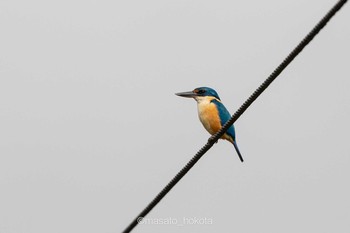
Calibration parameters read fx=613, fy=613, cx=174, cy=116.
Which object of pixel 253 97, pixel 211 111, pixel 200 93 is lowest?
pixel 253 97

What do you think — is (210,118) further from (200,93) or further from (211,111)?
(200,93)

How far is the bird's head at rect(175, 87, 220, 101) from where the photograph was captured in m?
8.71

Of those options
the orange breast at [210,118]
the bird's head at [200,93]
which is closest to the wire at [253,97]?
the orange breast at [210,118]

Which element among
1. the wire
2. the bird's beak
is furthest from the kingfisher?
the wire

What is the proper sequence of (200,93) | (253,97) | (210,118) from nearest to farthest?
(253,97) < (210,118) < (200,93)

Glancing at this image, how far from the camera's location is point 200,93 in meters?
8.76

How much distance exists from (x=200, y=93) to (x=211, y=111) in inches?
22.5

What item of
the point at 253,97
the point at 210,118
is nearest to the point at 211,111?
the point at 210,118

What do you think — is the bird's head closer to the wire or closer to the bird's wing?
the bird's wing

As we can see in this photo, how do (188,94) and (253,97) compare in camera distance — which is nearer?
(253,97)

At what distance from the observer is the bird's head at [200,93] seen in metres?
8.71

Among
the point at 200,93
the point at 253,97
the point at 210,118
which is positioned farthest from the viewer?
the point at 200,93

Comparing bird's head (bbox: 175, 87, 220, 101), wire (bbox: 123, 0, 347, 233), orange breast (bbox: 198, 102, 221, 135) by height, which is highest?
bird's head (bbox: 175, 87, 220, 101)

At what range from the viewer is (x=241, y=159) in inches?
336
